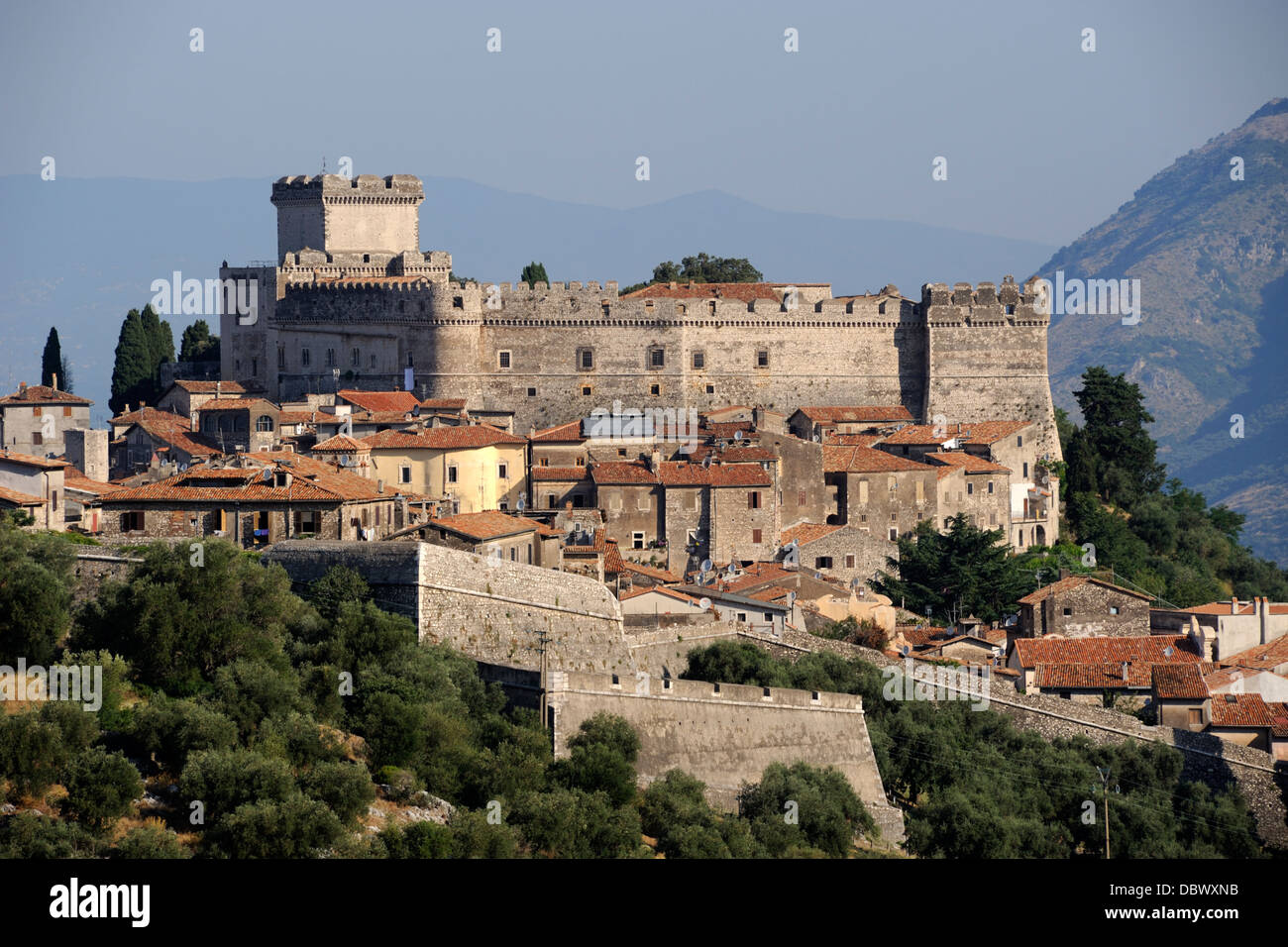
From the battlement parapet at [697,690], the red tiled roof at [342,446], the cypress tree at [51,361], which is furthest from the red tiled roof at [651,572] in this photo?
the cypress tree at [51,361]

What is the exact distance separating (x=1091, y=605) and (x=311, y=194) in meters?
31.1

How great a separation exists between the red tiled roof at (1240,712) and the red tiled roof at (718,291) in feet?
85.6

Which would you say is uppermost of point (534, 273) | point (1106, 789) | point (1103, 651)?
point (534, 273)

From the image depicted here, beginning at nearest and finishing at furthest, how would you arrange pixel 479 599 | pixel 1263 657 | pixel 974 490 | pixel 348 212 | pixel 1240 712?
pixel 479 599, pixel 1240 712, pixel 1263 657, pixel 974 490, pixel 348 212

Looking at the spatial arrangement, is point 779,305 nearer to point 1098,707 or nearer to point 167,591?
point 1098,707

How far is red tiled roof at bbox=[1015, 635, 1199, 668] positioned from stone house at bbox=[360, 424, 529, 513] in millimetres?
13523

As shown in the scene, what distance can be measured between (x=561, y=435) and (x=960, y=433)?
11.8 meters

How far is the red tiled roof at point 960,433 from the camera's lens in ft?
189

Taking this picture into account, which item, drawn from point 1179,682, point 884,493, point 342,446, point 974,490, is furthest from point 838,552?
point 342,446

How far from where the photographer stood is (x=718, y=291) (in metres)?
64.6

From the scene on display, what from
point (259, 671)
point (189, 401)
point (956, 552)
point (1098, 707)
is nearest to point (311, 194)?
point (189, 401)

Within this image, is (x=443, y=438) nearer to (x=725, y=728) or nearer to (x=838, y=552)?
(x=838, y=552)

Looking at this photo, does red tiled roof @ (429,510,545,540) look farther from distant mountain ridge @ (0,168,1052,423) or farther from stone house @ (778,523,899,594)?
distant mountain ridge @ (0,168,1052,423)

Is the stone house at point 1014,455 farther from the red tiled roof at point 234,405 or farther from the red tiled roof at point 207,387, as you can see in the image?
the red tiled roof at point 207,387
